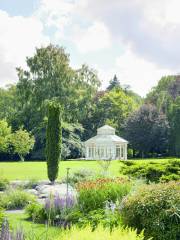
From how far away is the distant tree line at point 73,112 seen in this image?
44.4 m

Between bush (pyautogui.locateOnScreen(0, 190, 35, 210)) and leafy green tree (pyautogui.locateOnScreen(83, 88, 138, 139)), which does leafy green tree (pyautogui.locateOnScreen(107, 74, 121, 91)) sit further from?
bush (pyautogui.locateOnScreen(0, 190, 35, 210))

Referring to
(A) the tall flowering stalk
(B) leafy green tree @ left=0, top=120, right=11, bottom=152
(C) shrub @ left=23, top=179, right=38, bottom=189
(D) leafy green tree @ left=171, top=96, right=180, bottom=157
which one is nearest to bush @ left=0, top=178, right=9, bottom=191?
(C) shrub @ left=23, top=179, right=38, bottom=189

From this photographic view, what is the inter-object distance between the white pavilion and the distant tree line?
1.46 m

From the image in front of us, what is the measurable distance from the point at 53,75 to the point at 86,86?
165 inches

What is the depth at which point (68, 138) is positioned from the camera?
44.9 metres

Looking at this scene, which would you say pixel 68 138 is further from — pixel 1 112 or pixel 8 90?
pixel 8 90

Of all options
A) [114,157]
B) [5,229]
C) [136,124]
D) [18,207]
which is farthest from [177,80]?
[5,229]

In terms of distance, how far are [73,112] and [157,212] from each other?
39648 mm

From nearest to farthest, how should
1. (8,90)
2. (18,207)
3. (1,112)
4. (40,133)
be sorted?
(18,207)
(40,133)
(1,112)
(8,90)

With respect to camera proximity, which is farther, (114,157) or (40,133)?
(114,157)

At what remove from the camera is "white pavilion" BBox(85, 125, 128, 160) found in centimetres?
4841

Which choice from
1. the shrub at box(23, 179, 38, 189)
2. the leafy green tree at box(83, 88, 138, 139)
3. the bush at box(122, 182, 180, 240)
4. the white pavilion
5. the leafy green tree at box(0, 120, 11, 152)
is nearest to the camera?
the bush at box(122, 182, 180, 240)

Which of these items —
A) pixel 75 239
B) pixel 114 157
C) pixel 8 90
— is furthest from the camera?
pixel 8 90

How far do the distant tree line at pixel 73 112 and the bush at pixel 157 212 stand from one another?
3619 centimetres
